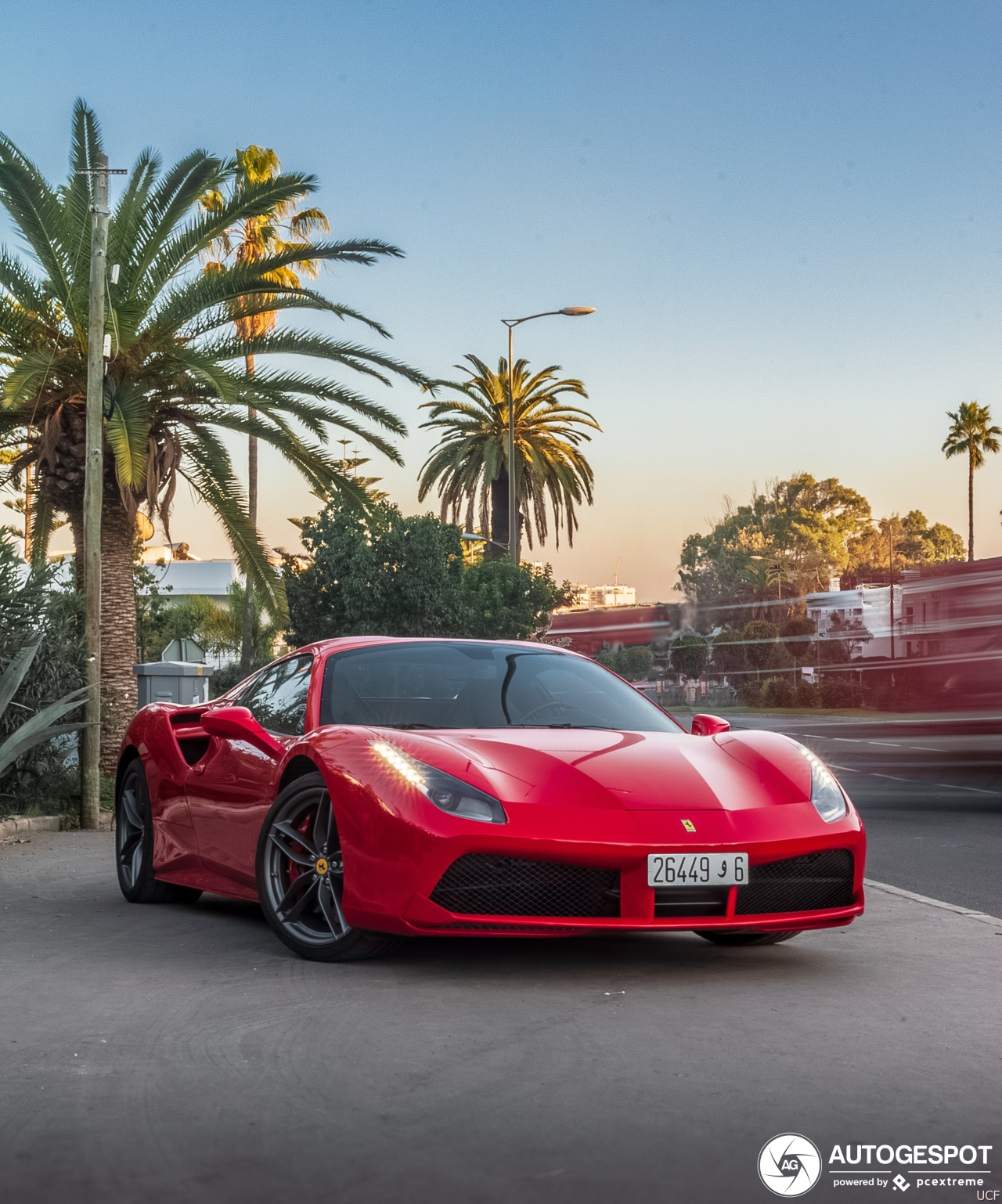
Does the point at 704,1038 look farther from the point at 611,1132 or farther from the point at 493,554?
the point at 493,554

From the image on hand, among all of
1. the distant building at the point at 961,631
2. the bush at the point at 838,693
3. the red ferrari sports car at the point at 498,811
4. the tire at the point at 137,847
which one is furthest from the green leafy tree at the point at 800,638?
the red ferrari sports car at the point at 498,811

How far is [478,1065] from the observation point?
4168 millimetres

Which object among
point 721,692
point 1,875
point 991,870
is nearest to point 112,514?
point 1,875

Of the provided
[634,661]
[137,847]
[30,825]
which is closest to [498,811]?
[137,847]

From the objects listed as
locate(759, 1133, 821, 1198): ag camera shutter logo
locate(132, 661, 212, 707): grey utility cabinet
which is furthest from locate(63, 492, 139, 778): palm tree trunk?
locate(759, 1133, 821, 1198): ag camera shutter logo

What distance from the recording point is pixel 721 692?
46562 millimetres

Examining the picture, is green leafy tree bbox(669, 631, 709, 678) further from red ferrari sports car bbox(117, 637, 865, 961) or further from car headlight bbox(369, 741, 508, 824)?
car headlight bbox(369, 741, 508, 824)

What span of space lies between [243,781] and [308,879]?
0.91 m

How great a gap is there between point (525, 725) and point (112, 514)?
12.5 meters

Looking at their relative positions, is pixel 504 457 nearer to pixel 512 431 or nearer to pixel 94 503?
pixel 512 431

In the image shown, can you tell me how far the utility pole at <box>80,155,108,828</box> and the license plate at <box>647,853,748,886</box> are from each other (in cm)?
997

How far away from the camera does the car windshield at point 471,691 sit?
6.46 metres

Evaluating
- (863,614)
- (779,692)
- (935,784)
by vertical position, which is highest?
(863,614)

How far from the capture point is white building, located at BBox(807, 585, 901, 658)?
71.5 feet
